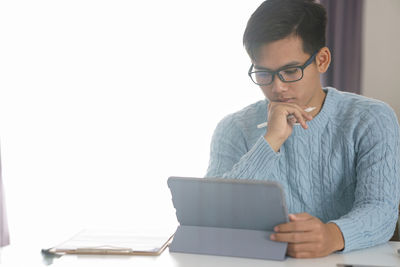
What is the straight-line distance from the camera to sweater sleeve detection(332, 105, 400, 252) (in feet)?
3.52

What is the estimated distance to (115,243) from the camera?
1104 mm

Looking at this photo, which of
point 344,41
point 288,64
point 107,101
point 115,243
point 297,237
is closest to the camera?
point 297,237

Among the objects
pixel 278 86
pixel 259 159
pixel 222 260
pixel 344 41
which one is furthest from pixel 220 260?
pixel 344 41

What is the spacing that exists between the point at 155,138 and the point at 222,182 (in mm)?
2318

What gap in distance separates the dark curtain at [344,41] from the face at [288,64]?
1555mm

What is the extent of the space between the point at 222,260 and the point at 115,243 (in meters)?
0.29

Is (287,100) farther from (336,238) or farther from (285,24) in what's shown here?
(336,238)

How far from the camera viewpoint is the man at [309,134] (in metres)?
1.29

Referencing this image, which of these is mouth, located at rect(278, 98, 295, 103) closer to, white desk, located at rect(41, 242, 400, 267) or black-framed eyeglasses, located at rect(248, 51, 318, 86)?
black-framed eyeglasses, located at rect(248, 51, 318, 86)

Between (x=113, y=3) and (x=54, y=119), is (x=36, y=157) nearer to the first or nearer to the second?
(x=54, y=119)

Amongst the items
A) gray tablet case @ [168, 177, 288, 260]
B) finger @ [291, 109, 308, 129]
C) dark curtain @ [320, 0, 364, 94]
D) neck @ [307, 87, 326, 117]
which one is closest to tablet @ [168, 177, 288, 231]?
gray tablet case @ [168, 177, 288, 260]

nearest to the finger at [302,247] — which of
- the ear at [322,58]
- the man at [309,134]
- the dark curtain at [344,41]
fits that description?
the man at [309,134]

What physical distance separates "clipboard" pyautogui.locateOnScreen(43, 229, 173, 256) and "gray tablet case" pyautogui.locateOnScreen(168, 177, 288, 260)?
0.06 metres

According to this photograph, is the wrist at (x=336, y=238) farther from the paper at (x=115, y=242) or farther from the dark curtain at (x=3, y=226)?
the dark curtain at (x=3, y=226)
